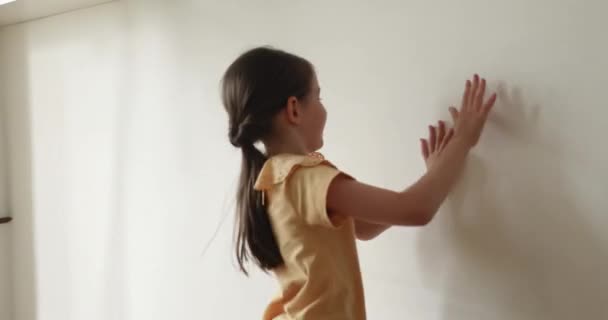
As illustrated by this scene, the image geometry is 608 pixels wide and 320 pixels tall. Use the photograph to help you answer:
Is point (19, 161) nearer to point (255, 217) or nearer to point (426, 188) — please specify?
point (255, 217)

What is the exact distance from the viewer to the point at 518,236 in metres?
0.93

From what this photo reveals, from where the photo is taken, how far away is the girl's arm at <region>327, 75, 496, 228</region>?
89cm

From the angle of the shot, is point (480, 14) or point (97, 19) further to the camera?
point (97, 19)

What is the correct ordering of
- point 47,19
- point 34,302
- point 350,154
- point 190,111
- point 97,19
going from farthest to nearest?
1. point 34,302
2. point 47,19
3. point 97,19
4. point 190,111
5. point 350,154

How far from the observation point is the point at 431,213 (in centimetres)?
90

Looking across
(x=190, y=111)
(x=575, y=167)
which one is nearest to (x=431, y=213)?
(x=575, y=167)

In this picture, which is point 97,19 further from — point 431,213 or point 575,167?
point 575,167

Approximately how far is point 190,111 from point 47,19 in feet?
2.07

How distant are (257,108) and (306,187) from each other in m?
0.15

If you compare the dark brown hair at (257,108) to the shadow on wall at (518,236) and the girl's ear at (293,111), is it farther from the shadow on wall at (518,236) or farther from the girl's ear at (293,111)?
the shadow on wall at (518,236)

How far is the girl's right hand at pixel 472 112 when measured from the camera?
932 mm

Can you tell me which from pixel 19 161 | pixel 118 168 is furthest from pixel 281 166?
pixel 19 161

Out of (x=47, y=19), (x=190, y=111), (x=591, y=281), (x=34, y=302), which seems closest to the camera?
(x=591, y=281)

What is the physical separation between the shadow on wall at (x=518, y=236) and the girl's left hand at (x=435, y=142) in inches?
2.0
